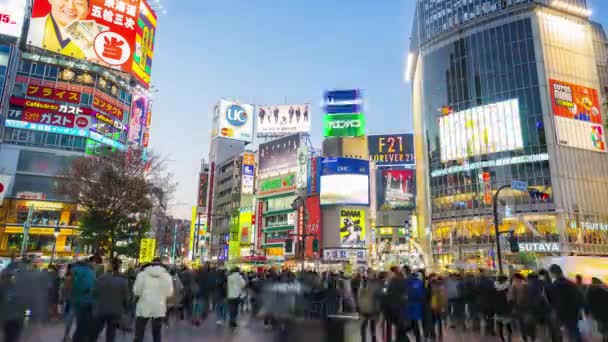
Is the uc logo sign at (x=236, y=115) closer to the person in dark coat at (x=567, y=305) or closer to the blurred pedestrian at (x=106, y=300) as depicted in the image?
the blurred pedestrian at (x=106, y=300)

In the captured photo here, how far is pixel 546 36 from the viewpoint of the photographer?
61.9 metres

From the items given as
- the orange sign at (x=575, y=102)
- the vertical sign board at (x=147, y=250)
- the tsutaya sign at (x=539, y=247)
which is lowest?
the vertical sign board at (x=147, y=250)

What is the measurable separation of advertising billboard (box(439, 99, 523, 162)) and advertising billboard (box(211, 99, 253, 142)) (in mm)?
41496

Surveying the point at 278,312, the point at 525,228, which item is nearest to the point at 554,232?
the point at 525,228

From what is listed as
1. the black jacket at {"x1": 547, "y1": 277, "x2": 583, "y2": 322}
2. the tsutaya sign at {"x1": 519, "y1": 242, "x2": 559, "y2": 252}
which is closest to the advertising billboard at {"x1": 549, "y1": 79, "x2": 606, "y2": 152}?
the tsutaya sign at {"x1": 519, "y1": 242, "x2": 559, "y2": 252}

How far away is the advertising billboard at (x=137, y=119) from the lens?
57.1 meters

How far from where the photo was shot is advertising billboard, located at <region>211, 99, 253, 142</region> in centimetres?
8752

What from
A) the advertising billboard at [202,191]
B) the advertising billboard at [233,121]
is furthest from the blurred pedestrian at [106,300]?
the advertising billboard at [202,191]

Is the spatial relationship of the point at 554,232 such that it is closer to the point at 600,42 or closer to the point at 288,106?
the point at 600,42

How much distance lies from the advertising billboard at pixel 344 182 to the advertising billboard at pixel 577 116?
2819 cm

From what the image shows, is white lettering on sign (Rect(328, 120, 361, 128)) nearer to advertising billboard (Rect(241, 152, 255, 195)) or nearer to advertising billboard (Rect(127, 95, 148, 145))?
advertising billboard (Rect(241, 152, 255, 195))

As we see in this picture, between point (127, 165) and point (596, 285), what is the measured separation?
28546 mm

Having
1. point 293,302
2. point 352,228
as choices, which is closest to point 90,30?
point 352,228

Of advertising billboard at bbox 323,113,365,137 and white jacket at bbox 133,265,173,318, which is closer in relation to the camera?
white jacket at bbox 133,265,173,318
